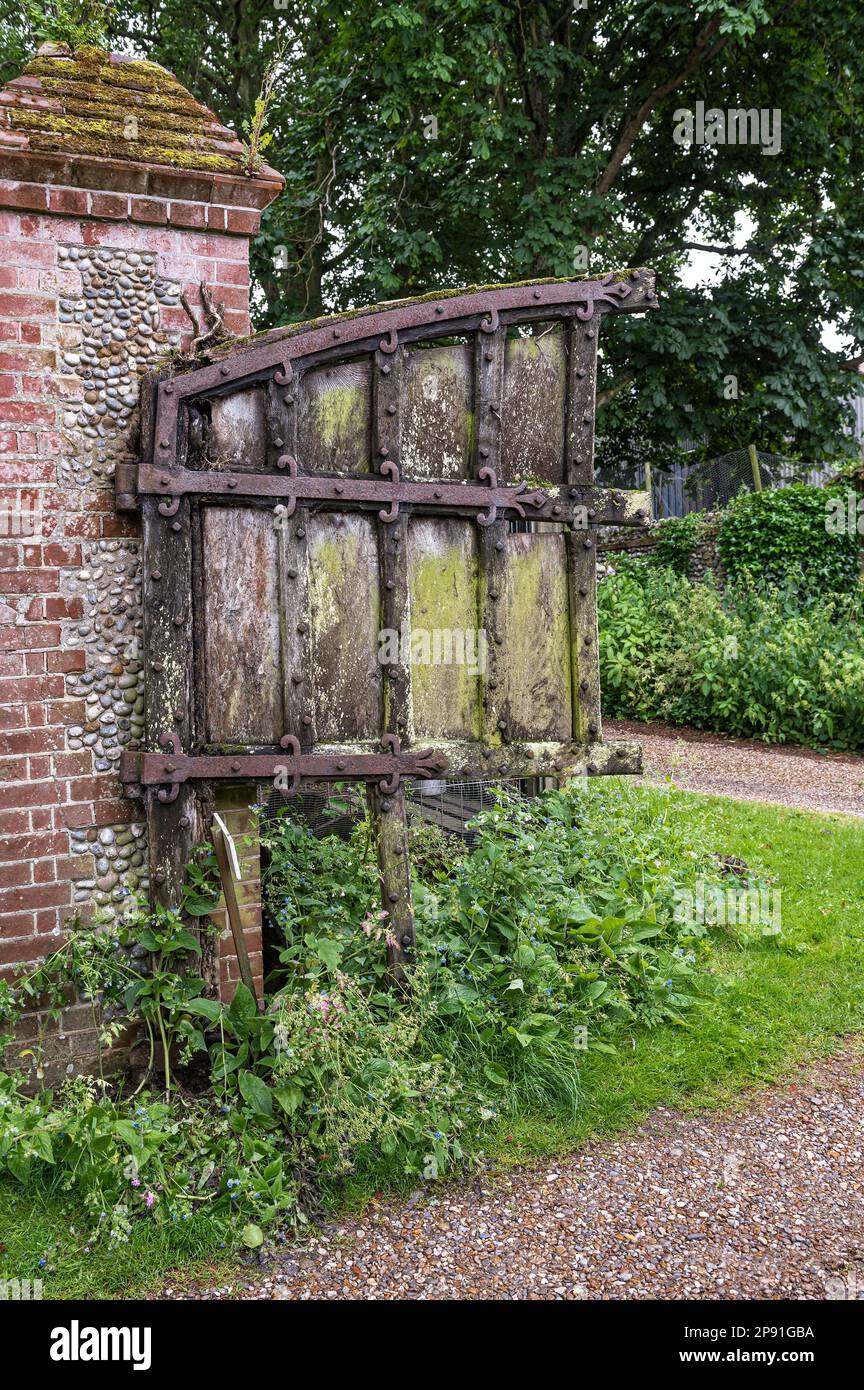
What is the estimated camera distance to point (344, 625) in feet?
12.5

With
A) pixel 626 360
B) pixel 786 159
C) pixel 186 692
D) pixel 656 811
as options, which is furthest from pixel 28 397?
pixel 786 159

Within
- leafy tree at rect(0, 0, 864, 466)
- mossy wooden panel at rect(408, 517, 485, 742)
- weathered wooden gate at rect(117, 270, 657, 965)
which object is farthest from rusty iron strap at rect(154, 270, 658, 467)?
leafy tree at rect(0, 0, 864, 466)

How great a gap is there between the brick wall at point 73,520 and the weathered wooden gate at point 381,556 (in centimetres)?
15

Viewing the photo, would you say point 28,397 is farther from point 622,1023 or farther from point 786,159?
point 786,159

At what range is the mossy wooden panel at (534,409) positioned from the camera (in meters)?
3.99

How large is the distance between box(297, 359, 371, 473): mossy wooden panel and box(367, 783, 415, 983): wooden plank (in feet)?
3.89

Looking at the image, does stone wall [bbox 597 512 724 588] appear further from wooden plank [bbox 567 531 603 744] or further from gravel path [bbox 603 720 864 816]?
wooden plank [bbox 567 531 603 744]

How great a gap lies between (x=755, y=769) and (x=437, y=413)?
24.4 feet

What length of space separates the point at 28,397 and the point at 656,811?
466 cm

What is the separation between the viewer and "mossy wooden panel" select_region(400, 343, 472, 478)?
3.85m
